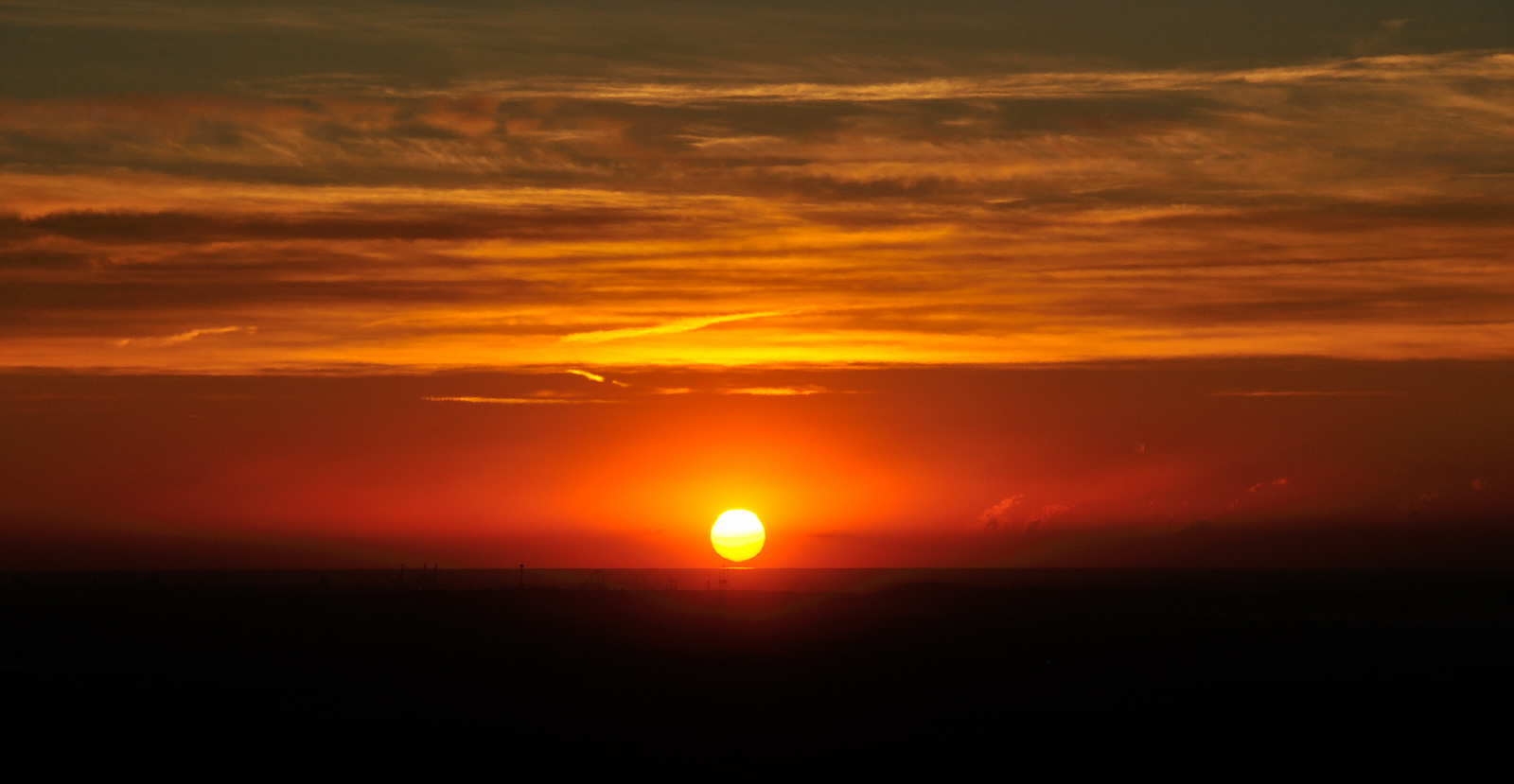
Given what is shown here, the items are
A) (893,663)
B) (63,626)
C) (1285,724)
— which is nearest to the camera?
(1285,724)

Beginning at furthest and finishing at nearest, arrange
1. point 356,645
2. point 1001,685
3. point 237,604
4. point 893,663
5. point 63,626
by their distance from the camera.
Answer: point 237,604 < point 63,626 < point 356,645 < point 893,663 < point 1001,685

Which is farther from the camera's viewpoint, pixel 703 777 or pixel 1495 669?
pixel 1495 669

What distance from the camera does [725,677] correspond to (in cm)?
4762

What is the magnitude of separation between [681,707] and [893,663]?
1500 cm

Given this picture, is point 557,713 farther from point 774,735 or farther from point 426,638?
point 426,638

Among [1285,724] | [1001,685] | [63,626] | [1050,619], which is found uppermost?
[63,626]

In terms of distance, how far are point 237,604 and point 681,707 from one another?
61238 mm

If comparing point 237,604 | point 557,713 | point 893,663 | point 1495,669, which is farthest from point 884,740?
point 237,604

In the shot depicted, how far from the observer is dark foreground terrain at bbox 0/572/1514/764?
36.3 m

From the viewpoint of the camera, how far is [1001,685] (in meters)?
45.9

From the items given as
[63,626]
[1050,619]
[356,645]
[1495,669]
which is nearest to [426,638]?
[356,645]

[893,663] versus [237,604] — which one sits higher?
[237,604]

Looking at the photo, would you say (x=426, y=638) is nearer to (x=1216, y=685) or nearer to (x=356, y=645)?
(x=356, y=645)

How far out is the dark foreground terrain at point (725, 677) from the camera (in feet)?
119
